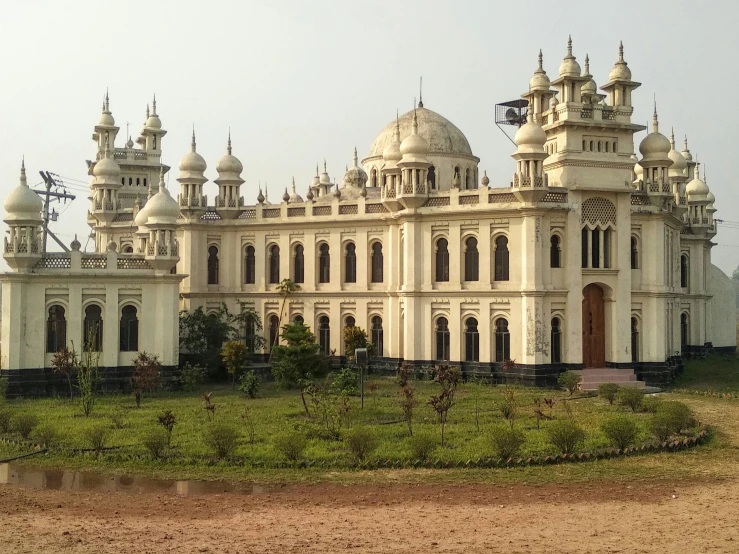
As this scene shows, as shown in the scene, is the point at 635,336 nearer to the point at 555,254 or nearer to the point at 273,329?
the point at 555,254

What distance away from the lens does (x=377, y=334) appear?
3831 cm

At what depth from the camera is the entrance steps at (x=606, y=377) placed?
108 ft

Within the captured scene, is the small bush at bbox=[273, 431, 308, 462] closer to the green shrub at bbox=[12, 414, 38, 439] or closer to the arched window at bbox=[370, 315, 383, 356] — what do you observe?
the green shrub at bbox=[12, 414, 38, 439]

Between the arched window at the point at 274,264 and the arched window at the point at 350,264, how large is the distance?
331 cm

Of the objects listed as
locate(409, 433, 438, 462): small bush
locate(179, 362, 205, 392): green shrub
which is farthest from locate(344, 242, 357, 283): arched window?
locate(409, 433, 438, 462): small bush

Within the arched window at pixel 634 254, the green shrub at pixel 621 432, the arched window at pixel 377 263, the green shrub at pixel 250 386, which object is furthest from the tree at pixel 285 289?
the green shrub at pixel 621 432

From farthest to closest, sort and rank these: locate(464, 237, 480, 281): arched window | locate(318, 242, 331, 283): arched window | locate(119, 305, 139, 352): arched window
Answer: locate(318, 242, 331, 283): arched window
locate(464, 237, 480, 281): arched window
locate(119, 305, 139, 352): arched window

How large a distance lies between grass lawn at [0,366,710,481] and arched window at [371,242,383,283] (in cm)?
706

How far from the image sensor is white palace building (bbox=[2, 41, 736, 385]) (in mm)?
32188

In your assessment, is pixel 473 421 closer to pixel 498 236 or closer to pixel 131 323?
pixel 498 236

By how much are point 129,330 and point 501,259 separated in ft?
46.1

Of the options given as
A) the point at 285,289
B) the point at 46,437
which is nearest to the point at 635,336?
the point at 285,289

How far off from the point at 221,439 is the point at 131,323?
48.8 feet

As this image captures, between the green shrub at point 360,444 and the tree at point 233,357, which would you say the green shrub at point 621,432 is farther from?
the tree at point 233,357
